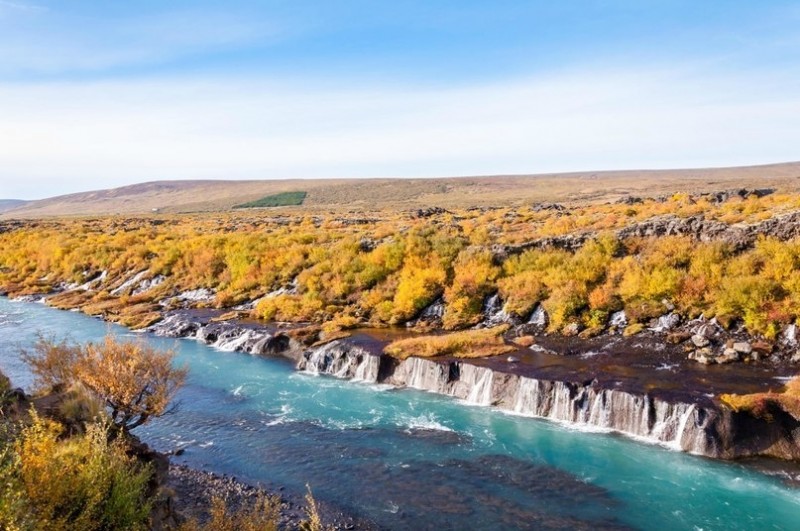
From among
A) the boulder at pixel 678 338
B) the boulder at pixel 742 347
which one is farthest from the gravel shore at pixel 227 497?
the boulder at pixel 742 347

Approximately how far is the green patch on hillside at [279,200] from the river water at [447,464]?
14498 centimetres

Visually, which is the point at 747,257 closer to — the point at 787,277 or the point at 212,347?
the point at 787,277

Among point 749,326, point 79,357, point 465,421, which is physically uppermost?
point 79,357

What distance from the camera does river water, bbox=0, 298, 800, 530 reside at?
16234 millimetres

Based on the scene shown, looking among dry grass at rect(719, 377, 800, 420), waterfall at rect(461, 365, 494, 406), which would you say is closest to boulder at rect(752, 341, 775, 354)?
dry grass at rect(719, 377, 800, 420)

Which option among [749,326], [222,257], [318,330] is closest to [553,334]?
[749,326]

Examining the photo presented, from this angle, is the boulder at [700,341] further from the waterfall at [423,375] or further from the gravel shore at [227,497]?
the gravel shore at [227,497]

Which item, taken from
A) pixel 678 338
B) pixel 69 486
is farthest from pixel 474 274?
pixel 69 486

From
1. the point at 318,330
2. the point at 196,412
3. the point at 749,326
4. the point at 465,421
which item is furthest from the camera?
the point at 318,330

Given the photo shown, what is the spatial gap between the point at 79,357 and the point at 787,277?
3001 cm

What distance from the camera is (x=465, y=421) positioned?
2302cm

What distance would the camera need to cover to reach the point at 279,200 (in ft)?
578

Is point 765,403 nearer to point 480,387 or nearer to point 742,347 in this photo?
point 742,347

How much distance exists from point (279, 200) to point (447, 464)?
164 meters
